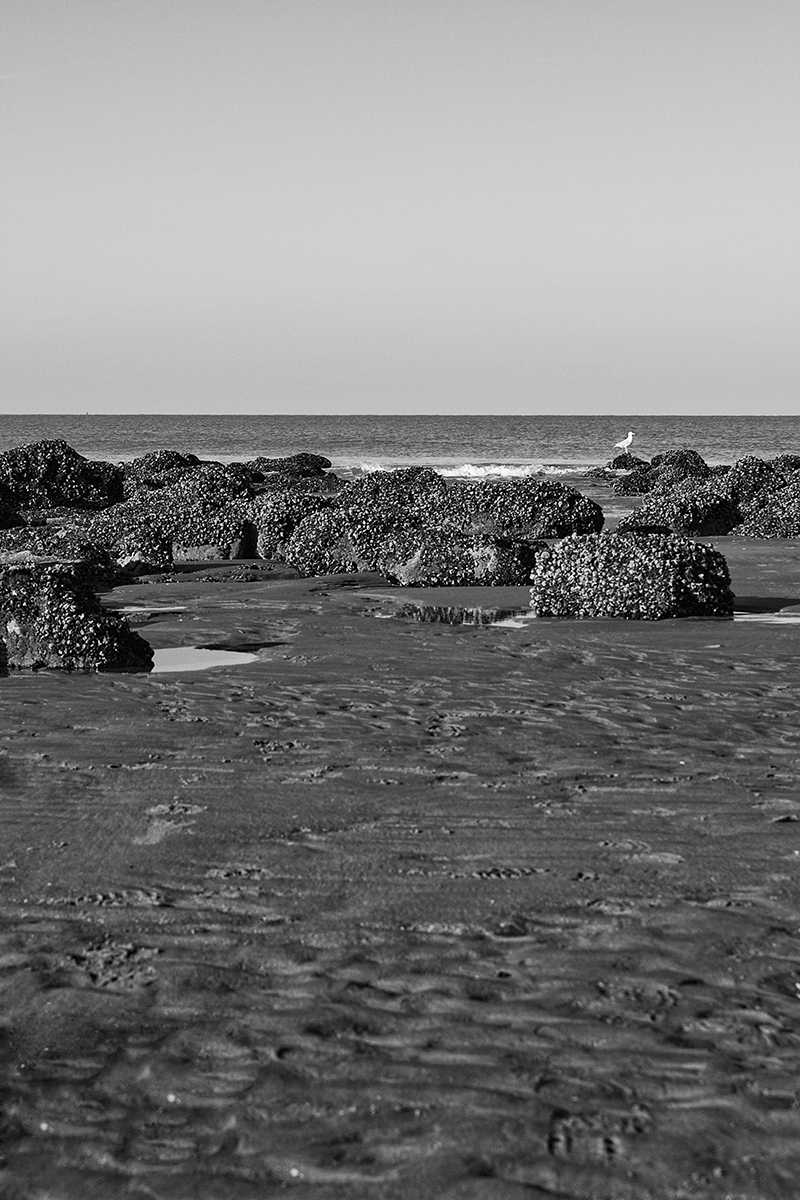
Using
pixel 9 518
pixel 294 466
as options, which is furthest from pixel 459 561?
pixel 294 466

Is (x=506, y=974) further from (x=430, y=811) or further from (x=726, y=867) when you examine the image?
(x=430, y=811)

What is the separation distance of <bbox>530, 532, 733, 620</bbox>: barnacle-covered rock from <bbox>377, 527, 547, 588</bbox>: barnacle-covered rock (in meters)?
2.26

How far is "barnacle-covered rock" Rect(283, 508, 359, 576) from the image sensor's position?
58.6 feet

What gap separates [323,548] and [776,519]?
9.15m

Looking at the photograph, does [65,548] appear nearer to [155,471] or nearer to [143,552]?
[143,552]

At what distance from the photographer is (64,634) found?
1044cm

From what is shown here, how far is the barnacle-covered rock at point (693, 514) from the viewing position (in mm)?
23109

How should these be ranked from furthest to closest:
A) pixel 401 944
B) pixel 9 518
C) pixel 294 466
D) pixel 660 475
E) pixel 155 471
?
pixel 294 466
pixel 660 475
pixel 155 471
pixel 9 518
pixel 401 944

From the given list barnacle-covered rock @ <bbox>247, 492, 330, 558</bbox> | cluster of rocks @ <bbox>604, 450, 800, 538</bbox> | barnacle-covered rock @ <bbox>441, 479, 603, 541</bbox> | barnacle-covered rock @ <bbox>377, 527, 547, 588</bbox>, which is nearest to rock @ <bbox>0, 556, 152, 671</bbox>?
barnacle-covered rock @ <bbox>377, 527, 547, 588</bbox>

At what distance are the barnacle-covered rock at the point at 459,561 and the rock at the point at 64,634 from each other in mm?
5730

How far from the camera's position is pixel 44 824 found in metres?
6.11

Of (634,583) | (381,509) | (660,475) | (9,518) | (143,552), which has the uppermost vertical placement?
(381,509)

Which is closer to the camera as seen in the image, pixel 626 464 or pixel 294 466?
pixel 294 466

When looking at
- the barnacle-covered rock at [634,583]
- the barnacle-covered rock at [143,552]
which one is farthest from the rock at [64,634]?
the barnacle-covered rock at [143,552]
